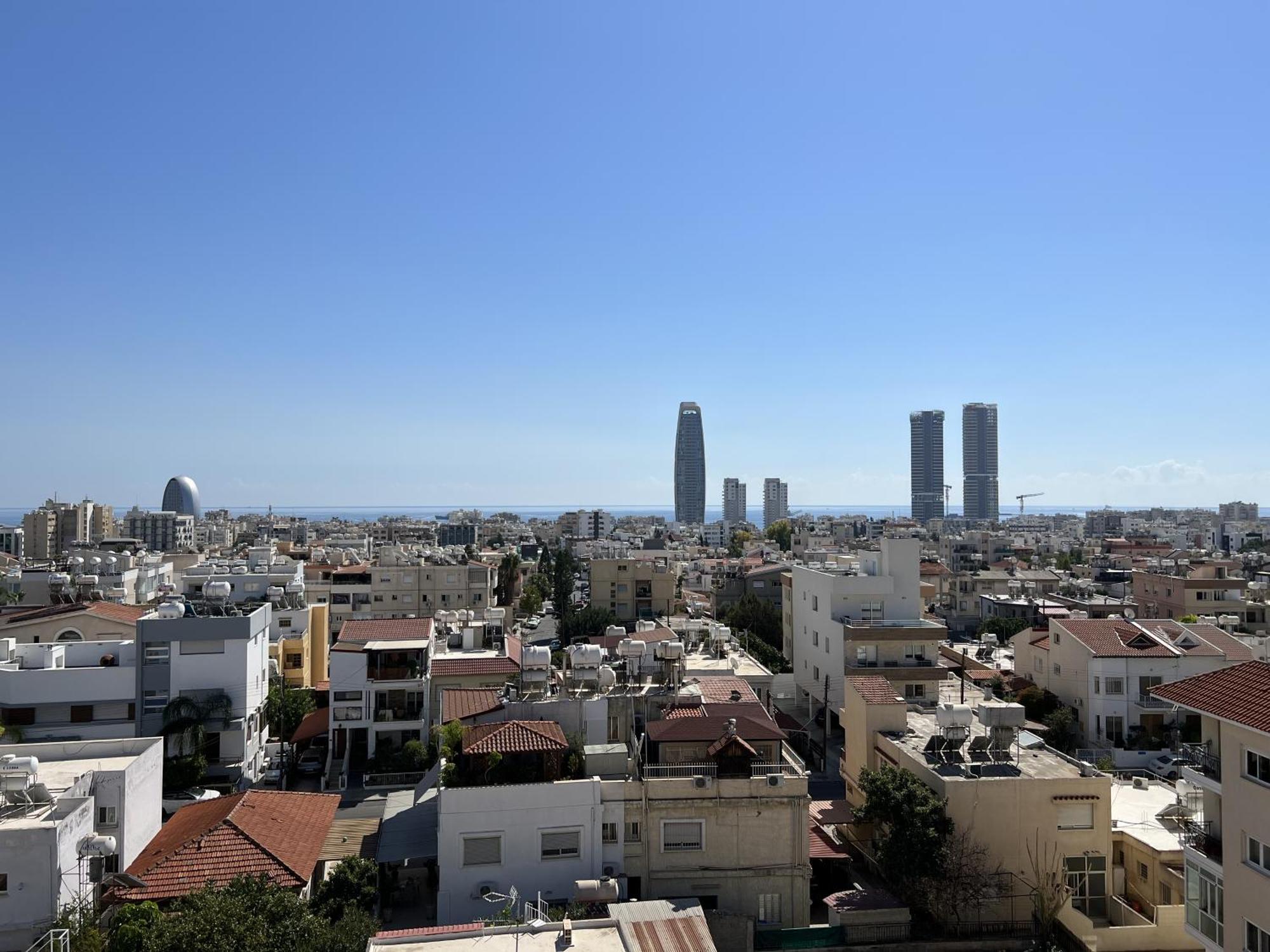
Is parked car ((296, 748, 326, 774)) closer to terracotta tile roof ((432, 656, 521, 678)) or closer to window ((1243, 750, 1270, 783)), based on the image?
terracotta tile roof ((432, 656, 521, 678))

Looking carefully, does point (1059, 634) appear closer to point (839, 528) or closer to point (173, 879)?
point (173, 879)

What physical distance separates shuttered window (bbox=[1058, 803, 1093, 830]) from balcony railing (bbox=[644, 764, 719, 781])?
26.9 ft

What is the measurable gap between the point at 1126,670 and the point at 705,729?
23.6m

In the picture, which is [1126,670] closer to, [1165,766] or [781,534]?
[1165,766]

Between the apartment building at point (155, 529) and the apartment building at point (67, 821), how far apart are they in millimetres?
156299

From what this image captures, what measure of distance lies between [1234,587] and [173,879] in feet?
203

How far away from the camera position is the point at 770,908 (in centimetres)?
1930

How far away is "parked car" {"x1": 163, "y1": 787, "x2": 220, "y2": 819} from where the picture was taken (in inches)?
1027

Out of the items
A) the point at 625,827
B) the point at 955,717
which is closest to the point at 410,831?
the point at 625,827

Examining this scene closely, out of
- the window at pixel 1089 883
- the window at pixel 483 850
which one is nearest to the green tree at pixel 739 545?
the window at pixel 1089 883

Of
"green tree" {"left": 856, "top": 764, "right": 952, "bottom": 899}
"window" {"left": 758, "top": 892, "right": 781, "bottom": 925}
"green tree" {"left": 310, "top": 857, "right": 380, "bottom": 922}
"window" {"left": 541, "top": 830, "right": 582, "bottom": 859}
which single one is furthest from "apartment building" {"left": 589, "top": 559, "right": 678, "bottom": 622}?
"green tree" {"left": 310, "top": 857, "right": 380, "bottom": 922}

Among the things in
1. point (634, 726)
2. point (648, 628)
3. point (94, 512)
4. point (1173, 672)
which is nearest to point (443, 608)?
point (648, 628)

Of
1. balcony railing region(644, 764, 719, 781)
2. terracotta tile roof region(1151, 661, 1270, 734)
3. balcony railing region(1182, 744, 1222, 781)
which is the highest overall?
terracotta tile roof region(1151, 661, 1270, 734)

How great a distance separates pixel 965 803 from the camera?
20.5 m
